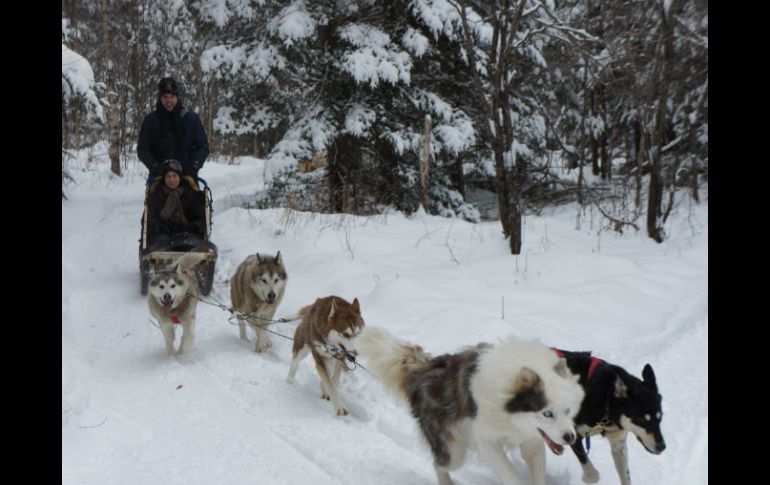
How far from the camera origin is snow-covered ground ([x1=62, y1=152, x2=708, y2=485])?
371 cm

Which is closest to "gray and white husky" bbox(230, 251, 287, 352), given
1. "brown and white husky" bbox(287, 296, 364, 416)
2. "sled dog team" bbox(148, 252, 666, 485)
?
"brown and white husky" bbox(287, 296, 364, 416)

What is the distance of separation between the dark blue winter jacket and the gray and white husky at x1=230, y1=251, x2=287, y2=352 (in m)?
2.43

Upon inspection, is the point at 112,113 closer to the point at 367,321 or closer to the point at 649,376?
the point at 367,321

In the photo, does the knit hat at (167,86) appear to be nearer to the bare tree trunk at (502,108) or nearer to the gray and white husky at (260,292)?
the gray and white husky at (260,292)

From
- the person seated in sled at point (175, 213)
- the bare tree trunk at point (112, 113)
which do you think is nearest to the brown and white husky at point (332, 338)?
the person seated in sled at point (175, 213)

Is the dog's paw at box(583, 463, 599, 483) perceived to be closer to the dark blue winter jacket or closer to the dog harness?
the dog harness

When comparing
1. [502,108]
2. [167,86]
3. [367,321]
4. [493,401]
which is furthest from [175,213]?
[493,401]

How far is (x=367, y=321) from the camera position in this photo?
6512mm

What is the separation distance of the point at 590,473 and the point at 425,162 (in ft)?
25.2

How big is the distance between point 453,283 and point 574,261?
1.83m

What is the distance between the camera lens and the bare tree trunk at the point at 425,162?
34.1 feet

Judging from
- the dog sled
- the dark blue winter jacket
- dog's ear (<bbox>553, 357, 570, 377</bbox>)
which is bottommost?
dog's ear (<bbox>553, 357, 570, 377</bbox>)
